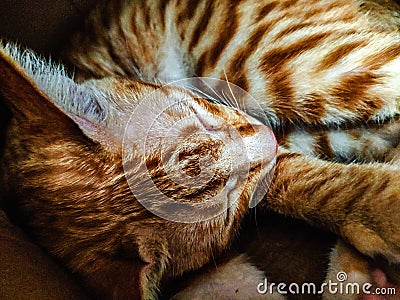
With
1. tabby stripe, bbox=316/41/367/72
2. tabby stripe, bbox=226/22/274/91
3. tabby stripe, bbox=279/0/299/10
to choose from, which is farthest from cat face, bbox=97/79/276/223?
tabby stripe, bbox=279/0/299/10

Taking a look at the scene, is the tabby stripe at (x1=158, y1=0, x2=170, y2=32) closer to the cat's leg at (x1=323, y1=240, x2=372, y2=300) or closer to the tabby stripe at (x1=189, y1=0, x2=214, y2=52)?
the tabby stripe at (x1=189, y1=0, x2=214, y2=52)

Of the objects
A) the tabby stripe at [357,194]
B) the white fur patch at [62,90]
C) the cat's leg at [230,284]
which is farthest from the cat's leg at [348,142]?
the white fur patch at [62,90]

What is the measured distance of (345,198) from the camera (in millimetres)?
1191

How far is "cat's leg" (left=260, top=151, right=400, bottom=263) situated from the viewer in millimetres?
1118

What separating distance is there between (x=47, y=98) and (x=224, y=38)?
1.72ft

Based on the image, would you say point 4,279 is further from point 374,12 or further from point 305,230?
point 374,12

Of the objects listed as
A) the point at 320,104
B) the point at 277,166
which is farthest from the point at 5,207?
the point at 320,104

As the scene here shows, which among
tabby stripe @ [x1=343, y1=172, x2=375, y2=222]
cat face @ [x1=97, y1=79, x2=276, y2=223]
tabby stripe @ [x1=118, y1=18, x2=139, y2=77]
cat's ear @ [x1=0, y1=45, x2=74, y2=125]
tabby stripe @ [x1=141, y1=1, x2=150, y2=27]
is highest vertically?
tabby stripe @ [x1=141, y1=1, x2=150, y2=27]

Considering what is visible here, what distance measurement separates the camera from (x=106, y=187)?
3.67ft

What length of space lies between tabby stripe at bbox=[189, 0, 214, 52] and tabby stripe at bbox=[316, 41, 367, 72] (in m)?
0.31

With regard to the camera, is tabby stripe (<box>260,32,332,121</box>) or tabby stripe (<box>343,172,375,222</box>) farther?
tabby stripe (<box>260,32,332,121</box>)

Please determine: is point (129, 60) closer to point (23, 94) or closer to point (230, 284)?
point (23, 94)

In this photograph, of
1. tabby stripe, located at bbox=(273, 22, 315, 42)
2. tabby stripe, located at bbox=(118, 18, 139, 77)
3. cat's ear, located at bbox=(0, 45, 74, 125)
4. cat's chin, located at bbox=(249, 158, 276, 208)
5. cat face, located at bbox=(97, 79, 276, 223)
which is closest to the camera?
cat's ear, located at bbox=(0, 45, 74, 125)

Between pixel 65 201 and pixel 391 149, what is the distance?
0.77 meters
